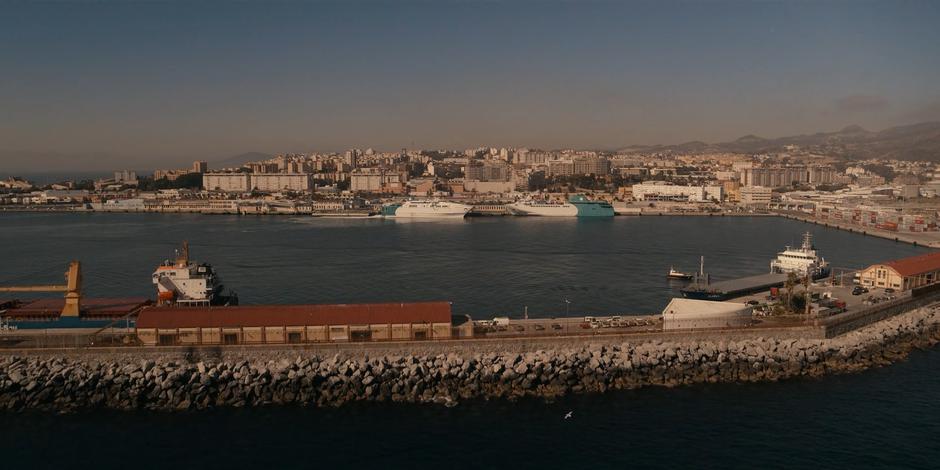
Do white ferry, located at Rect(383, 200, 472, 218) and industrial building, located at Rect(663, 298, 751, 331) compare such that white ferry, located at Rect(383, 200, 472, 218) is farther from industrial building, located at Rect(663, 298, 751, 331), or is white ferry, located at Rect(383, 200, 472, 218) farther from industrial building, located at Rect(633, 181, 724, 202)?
industrial building, located at Rect(663, 298, 751, 331)

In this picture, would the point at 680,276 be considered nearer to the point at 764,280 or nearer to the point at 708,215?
the point at 764,280

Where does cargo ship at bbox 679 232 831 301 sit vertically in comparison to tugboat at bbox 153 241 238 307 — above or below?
below

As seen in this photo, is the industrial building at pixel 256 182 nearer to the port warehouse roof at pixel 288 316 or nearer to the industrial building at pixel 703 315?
the port warehouse roof at pixel 288 316

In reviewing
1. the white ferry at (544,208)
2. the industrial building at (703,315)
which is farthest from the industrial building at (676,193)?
the industrial building at (703,315)

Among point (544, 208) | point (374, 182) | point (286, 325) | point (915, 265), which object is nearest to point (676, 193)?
point (544, 208)

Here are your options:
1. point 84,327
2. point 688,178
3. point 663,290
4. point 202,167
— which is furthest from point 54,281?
point 202,167

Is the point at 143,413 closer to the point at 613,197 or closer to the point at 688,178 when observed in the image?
the point at 613,197

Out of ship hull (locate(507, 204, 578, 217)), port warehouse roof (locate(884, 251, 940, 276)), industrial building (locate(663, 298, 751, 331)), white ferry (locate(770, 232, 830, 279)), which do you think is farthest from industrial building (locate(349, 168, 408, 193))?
industrial building (locate(663, 298, 751, 331))
